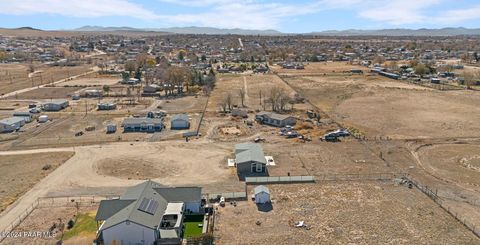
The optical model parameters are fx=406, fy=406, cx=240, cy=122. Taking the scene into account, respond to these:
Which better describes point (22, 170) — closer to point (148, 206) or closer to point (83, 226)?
point (83, 226)

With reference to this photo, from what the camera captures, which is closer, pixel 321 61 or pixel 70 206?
pixel 70 206

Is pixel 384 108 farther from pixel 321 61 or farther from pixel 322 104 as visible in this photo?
pixel 321 61

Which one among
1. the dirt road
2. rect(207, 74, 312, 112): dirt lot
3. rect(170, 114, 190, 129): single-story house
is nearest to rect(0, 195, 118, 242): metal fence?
the dirt road

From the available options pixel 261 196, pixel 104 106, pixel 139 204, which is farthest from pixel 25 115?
pixel 261 196

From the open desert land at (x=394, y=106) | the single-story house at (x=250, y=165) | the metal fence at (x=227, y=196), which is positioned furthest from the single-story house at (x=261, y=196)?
the open desert land at (x=394, y=106)

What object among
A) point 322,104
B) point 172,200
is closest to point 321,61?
point 322,104

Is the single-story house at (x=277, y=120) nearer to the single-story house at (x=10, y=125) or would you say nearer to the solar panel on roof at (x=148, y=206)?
the solar panel on roof at (x=148, y=206)
